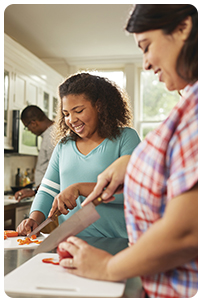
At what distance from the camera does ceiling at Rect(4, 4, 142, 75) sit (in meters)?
3.44

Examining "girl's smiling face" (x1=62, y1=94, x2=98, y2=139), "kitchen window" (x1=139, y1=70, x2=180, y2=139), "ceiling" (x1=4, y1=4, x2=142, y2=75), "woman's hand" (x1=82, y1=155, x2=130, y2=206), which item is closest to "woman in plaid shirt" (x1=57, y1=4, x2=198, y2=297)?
"woman's hand" (x1=82, y1=155, x2=130, y2=206)

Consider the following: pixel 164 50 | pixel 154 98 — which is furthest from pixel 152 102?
pixel 164 50

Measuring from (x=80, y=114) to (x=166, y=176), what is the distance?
34.1 inches

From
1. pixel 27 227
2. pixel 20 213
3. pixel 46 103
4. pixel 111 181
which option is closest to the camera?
pixel 111 181

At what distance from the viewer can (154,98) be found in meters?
5.27

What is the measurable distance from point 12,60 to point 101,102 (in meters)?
2.32

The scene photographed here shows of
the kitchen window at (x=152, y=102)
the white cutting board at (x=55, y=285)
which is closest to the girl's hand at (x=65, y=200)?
the white cutting board at (x=55, y=285)

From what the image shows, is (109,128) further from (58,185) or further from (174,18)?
(174,18)

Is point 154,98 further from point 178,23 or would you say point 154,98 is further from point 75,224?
point 178,23

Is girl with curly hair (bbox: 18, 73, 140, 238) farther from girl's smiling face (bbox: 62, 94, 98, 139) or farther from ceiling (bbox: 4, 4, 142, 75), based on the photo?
ceiling (bbox: 4, 4, 142, 75)

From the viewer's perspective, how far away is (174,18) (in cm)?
59

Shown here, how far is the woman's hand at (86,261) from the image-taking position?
0.66 m

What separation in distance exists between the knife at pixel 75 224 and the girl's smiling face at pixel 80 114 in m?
0.58

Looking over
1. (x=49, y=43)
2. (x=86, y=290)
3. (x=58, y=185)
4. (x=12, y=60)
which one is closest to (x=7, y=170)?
(x=12, y=60)
